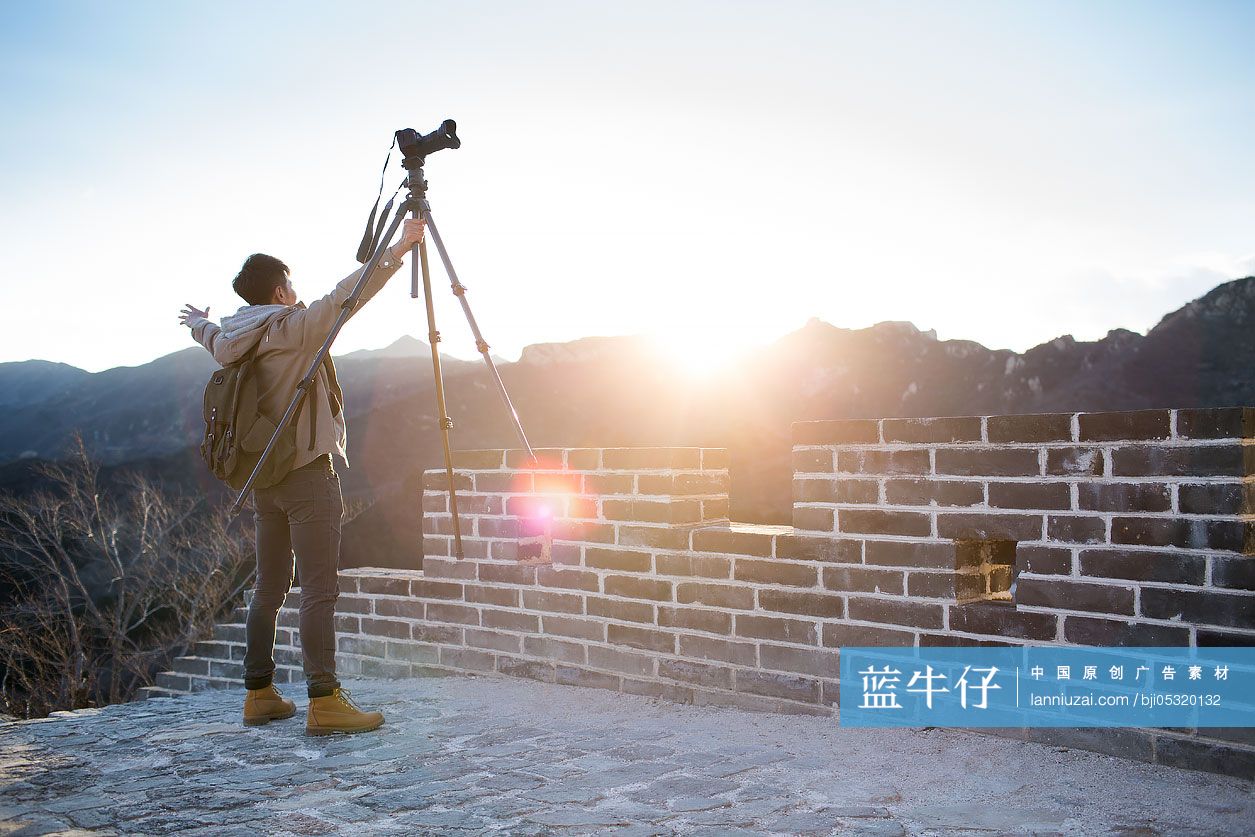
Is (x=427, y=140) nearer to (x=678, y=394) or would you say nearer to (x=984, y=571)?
(x=984, y=571)

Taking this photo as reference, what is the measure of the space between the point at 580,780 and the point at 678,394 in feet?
110

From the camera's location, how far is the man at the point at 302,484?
3.13 meters

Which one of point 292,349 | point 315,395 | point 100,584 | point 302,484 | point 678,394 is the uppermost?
point 678,394

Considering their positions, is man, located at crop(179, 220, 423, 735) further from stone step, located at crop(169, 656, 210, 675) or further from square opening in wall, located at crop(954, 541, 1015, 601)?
stone step, located at crop(169, 656, 210, 675)

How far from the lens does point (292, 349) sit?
316 cm

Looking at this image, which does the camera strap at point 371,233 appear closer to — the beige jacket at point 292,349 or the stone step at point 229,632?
the beige jacket at point 292,349

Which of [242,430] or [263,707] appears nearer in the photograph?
[242,430]

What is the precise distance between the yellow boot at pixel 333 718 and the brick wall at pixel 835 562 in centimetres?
100

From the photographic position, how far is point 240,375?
10.4 ft

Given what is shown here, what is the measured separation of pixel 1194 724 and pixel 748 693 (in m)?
1.41

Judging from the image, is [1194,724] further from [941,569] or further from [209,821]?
[209,821]

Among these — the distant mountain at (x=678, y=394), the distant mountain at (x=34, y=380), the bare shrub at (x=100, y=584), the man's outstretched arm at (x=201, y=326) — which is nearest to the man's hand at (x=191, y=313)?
the man's outstretched arm at (x=201, y=326)

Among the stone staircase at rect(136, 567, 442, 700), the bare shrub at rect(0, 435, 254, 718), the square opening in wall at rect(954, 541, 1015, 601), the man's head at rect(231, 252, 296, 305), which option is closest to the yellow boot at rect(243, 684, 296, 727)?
the stone staircase at rect(136, 567, 442, 700)

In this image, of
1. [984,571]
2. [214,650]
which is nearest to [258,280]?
[984,571]
